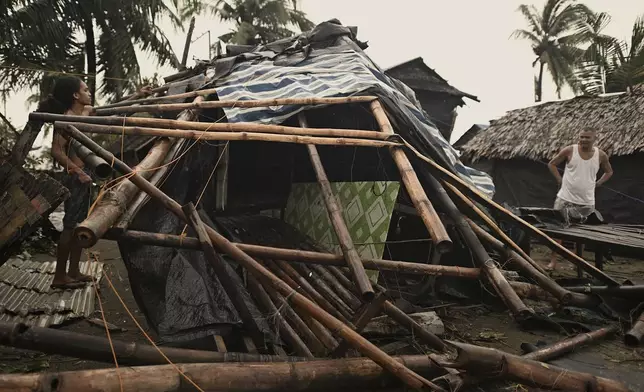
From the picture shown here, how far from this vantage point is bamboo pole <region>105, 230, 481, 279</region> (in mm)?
2838

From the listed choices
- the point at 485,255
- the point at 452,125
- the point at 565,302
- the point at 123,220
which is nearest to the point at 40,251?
the point at 123,220

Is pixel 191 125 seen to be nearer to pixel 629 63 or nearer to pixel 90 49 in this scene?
pixel 629 63

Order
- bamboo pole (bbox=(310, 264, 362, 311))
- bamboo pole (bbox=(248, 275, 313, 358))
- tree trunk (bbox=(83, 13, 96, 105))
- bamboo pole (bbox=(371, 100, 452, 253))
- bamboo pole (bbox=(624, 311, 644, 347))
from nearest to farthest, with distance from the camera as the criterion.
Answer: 1. bamboo pole (bbox=(371, 100, 452, 253))
2. bamboo pole (bbox=(248, 275, 313, 358))
3. bamboo pole (bbox=(624, 311, 644, 347))
4. bamboo pole (bbox=(310, 264, 362, 311))
5. tree trunk (bbox=(83, 13, 96, 105))

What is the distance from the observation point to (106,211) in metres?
2.67

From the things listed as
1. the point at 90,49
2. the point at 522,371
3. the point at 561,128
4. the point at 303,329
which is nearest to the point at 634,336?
the point at 522,371

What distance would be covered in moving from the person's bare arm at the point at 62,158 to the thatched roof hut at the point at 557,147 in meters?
9.87

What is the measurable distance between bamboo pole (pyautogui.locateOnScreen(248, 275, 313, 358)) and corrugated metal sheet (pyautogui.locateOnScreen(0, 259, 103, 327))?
120 centimetres

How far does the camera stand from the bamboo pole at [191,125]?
353 cm

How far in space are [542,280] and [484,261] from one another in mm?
537

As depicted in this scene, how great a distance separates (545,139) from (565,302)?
27.6ft

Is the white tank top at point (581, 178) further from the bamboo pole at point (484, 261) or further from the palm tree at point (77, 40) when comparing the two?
the palm tree at point (77, 40)

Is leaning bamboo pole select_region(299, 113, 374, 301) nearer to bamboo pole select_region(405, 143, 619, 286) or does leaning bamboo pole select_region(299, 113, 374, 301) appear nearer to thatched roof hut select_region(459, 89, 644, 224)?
bamboo pole select_region(405, 143, 619, 286)

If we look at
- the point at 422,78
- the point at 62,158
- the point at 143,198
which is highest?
the point at 422,78

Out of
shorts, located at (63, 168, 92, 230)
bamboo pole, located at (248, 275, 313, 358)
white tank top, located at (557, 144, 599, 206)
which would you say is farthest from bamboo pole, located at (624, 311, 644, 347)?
shorts, located at (63, 168, 92, 230)
